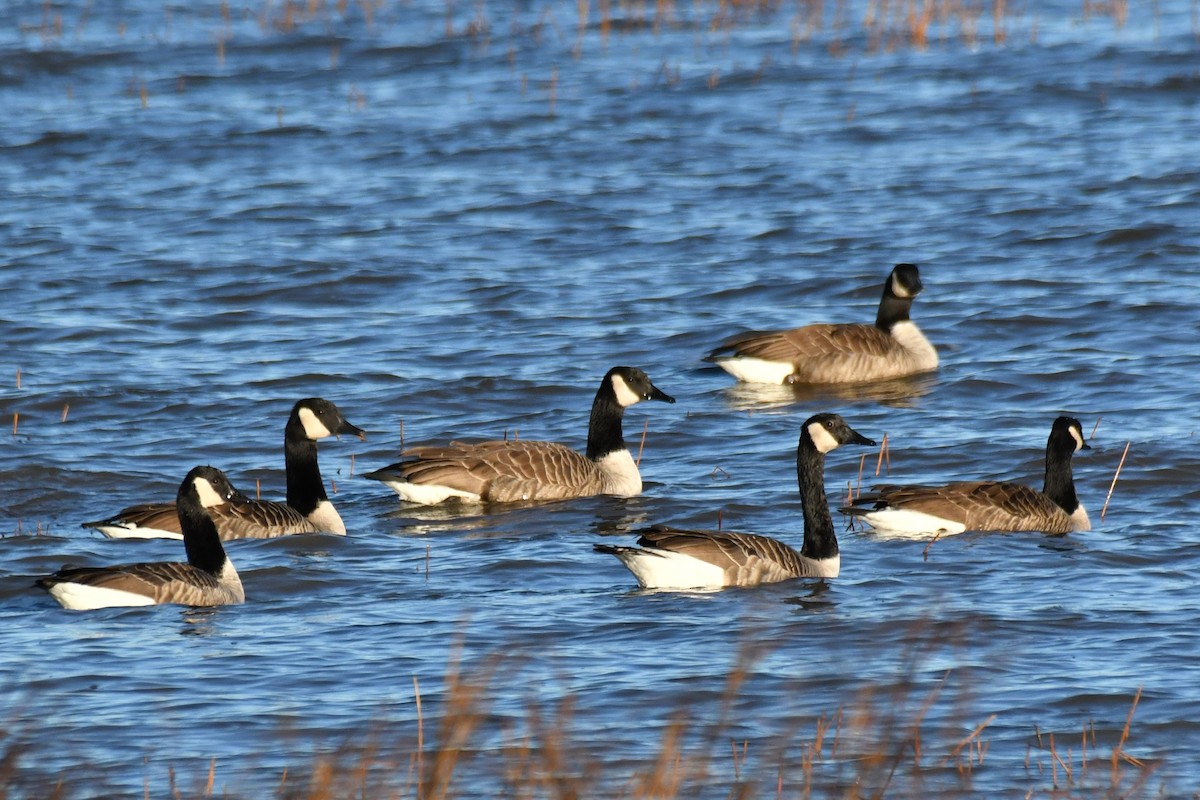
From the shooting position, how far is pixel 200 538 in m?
10.4

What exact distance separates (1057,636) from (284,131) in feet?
65.8

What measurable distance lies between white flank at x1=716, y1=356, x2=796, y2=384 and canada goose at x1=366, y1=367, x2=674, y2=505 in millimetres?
2835

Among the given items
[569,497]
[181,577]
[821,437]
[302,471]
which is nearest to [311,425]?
[302,471]

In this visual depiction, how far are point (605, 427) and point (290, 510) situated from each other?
2592mm

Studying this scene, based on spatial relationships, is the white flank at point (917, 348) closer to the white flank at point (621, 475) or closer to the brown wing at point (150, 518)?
the white flank at point (621, 475)

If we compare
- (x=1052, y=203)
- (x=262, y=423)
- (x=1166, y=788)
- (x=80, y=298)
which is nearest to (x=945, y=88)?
(x=1052, y=203)

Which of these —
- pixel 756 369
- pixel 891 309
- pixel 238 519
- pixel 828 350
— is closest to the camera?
pixel 238 519

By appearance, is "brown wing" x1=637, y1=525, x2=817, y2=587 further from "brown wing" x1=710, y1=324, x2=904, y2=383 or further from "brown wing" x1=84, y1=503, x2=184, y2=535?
"brown wing" x1=710, y1=324, x2=904, y2=383

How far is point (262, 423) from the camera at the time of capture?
1480 centimetres

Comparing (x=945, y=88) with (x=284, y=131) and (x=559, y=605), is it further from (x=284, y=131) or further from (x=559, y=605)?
(x=559, y=605)

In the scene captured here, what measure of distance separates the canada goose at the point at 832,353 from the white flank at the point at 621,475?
3.13 meters

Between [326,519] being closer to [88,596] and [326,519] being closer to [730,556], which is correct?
[88,596]

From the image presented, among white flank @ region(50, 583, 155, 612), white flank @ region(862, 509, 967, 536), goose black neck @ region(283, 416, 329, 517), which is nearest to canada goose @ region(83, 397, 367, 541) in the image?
goose black neck @ region(283, 416, 329, 517)

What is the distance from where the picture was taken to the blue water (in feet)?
25.9
